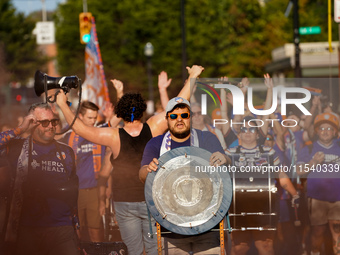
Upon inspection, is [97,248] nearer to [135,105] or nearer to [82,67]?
[135,105]

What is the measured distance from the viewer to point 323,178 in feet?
18.5

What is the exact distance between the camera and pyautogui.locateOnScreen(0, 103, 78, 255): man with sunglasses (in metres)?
5.94

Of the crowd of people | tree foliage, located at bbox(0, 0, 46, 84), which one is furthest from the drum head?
tree foliage, located at bbox(0, 0, 46, 84)

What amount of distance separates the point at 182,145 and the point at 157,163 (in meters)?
0.45

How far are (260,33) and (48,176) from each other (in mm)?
42938

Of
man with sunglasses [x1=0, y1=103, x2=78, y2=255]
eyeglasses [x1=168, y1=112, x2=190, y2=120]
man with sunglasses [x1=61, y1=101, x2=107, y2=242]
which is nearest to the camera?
eyeglasses [x1=168, y1=112, x2=190, y2=120]

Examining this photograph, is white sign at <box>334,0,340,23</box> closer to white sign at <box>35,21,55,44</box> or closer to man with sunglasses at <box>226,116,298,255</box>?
man with sunglasses at <box>226,116,298,255</box>

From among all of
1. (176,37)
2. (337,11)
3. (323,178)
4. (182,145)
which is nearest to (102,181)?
(182,145)

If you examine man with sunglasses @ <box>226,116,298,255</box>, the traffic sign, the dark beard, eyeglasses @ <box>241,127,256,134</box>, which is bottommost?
man with sunglasses @ <box>226,116,298,255</box>

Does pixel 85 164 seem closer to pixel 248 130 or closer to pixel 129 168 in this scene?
pixel 129 168

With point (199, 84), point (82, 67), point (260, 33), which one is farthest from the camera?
point (260, 33)

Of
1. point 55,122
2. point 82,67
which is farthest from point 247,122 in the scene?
point 82,67

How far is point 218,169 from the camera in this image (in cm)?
507

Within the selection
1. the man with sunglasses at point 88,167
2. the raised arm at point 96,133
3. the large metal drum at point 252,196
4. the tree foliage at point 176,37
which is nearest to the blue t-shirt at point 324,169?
the large metal drum at point 252,196
